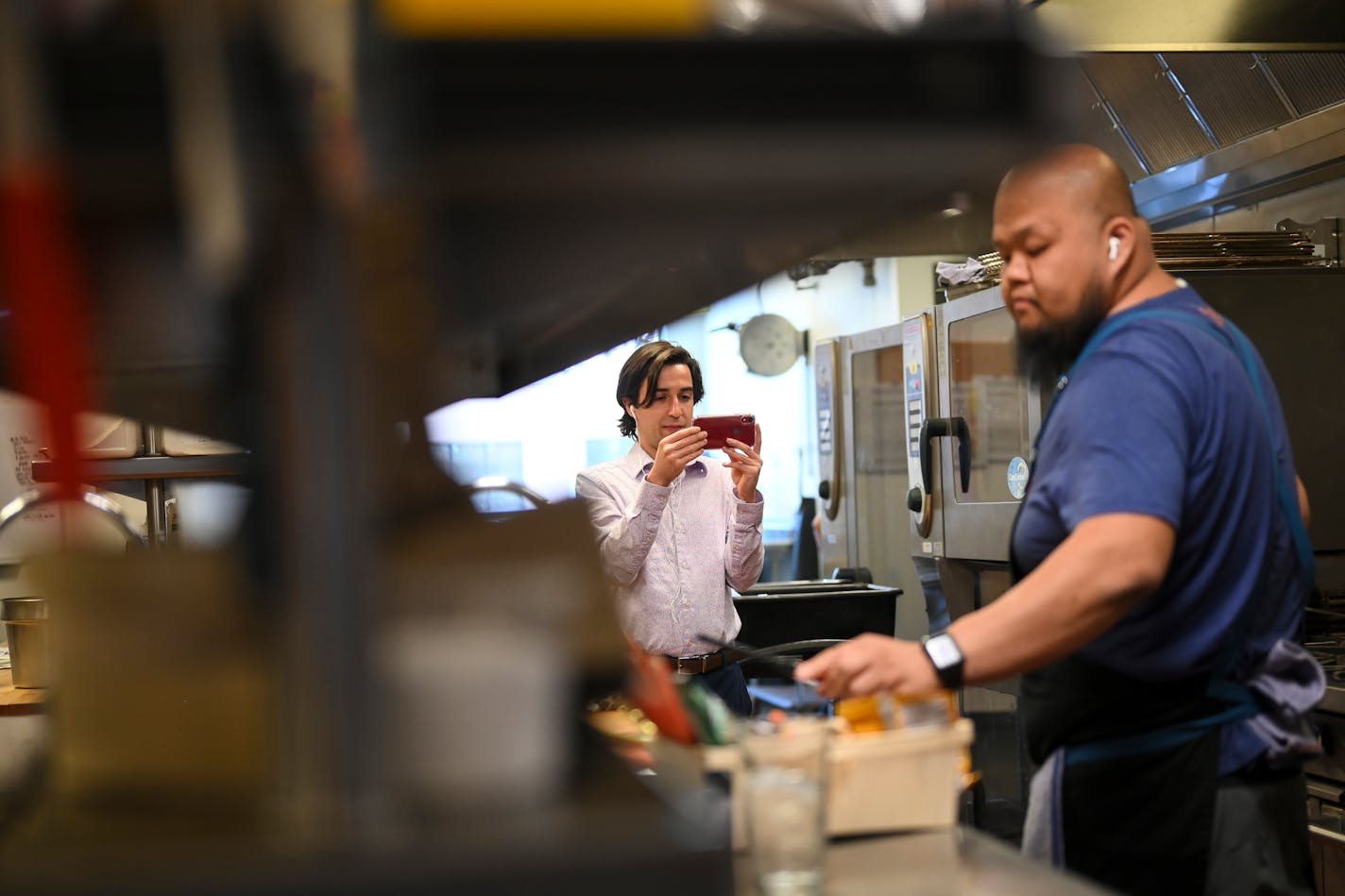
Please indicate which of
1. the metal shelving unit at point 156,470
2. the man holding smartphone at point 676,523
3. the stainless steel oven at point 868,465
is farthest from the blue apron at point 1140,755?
the stainless steel oven at point 868,465

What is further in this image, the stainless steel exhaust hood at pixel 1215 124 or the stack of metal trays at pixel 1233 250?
the stainless steel exhaust hood at pixel 1215 124

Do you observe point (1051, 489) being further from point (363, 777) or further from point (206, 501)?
point (206, 501)

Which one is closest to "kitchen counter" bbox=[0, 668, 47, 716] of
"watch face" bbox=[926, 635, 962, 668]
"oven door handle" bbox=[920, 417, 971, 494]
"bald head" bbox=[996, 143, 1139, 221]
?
"watch face" bbox=[926, 635, 962, 668]

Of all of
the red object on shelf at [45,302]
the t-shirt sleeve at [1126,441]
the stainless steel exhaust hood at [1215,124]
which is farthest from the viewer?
the stainless steel exhaust hood at [1215,124]

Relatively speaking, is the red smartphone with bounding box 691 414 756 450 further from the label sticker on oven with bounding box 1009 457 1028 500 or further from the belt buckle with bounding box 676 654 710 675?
the label sticker on oven with bounding box 1009 457 1028 500

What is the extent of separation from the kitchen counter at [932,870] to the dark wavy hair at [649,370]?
6.47 ft

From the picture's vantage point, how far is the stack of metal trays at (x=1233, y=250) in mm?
3369

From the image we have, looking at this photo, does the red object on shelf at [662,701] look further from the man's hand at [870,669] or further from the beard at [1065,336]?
the beard at [1065,336]

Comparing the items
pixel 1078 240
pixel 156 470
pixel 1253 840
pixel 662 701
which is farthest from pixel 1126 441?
pixel 156 470

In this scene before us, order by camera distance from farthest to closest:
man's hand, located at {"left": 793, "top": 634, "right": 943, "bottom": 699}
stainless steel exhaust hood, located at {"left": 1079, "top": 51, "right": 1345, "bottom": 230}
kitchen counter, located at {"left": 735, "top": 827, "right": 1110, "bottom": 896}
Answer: stainless steel exhaust hood, located at {"left": 1079, "top": 51, "right": 1345, "bottom": 230} < man's hand, located at {"left": 793, "top": 634, "right": 943, "bottom": 699} < kitchen counter, located at {"left": 735, "top": 827, "right": 1110, "bottom": 896}

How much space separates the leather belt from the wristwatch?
5.03ft

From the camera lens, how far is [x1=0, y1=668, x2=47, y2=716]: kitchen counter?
2951 mm

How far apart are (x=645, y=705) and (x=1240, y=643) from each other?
87 cm

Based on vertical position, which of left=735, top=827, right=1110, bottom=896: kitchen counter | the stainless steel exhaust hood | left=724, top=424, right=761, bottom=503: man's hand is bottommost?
left=735, top=827, right=1110, bottom=896: kitchen counter
